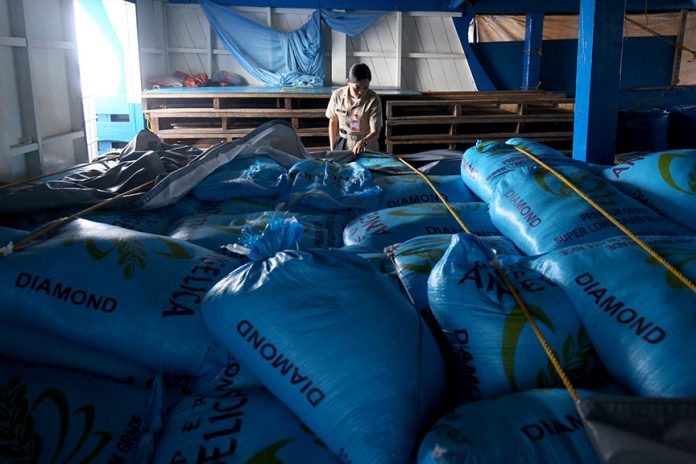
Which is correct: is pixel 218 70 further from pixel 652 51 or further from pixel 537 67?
pixel 652 51

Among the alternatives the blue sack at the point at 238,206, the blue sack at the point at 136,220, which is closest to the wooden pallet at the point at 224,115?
the blue sack at the point at 238,206

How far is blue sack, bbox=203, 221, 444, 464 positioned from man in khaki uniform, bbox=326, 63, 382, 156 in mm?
3390

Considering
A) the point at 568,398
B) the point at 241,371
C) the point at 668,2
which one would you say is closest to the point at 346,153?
the point at 241,371

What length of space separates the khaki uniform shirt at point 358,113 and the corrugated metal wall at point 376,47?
4.17 metres

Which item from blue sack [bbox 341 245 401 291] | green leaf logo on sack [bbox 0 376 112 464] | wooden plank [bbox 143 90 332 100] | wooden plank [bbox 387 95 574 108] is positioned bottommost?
green leaf logo on sack [bbox 0 376 112 464]

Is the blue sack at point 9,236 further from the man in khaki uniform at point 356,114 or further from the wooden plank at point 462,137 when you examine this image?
the wooden plank at point 462,137

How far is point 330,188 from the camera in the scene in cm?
257

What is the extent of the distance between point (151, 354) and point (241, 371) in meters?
0.24

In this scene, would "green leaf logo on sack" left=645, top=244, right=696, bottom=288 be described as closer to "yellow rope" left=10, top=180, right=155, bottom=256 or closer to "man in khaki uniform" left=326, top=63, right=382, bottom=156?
"yellow rope" left=10, top=180, right=155, bottom=256

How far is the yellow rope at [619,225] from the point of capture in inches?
53.3

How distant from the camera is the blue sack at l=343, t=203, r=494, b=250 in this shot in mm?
2131

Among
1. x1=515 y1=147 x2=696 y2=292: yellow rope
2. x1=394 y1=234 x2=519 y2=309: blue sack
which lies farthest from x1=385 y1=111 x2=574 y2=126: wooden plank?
x1=394 y1=234 x2=519 y2=309: blue sack

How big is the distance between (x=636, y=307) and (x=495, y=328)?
Answer: 32 centimetres

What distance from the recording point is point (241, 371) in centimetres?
148
